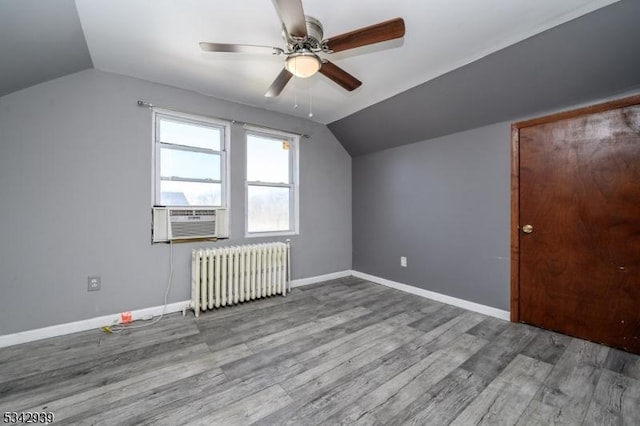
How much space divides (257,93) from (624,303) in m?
4.10

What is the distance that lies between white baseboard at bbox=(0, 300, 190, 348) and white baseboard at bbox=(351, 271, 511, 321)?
2.92 m

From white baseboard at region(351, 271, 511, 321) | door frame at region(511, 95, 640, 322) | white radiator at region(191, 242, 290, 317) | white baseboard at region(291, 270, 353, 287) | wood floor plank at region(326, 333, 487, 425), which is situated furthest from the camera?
white baseboard at region(291, 270, 353, 287)

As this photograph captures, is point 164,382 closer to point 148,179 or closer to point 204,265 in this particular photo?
point 204,265

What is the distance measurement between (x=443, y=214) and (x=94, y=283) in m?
3.99

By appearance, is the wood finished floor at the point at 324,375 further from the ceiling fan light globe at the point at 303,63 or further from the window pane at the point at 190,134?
the ceiling fan light globe at the point at 303,63

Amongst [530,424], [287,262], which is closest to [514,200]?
[530,424]

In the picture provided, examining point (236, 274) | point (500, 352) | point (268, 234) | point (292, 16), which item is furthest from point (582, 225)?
point (236, 274)

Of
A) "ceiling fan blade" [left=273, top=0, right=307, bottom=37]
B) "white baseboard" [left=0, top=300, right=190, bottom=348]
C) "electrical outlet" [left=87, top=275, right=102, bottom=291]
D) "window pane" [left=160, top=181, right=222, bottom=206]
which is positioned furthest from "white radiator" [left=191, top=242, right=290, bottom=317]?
"ceiling fan blade" [left=273, top=0, right=307, bottom=37]

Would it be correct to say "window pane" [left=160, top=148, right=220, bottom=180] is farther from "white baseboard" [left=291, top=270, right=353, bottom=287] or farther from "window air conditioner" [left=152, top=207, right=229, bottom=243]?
"white baseboard" [left=291, top=270, right=353, bottom=287]

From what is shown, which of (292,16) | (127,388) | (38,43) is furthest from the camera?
(38,43)

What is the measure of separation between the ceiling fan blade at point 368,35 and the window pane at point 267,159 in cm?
211

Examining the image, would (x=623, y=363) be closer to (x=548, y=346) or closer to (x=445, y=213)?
(x=548, y=346)

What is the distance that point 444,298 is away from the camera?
323 centimetres

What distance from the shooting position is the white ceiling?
5.83 feet
